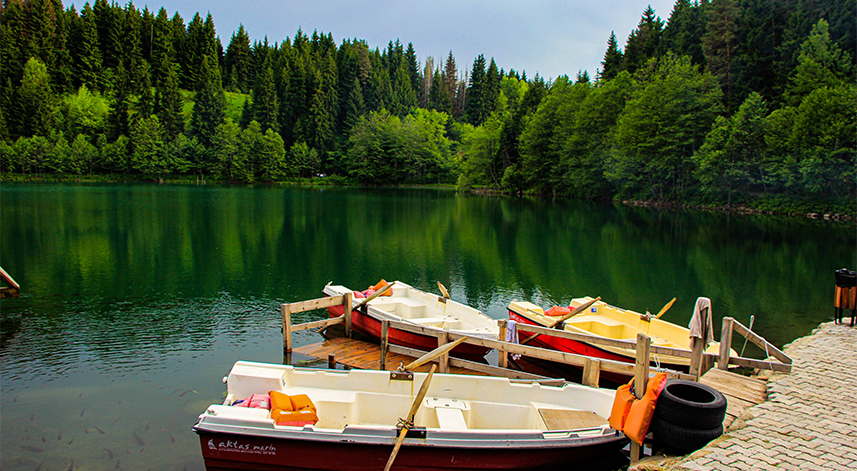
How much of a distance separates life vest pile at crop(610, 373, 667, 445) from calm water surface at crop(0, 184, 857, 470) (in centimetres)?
660

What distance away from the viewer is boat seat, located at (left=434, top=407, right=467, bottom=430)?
24.2 feet

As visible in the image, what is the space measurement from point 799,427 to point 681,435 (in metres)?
1.99

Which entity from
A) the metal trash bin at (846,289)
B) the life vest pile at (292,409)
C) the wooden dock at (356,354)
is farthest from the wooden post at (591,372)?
the metal trash bin at (846,289)

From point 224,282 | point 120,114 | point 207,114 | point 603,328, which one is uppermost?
Result: point 207,114

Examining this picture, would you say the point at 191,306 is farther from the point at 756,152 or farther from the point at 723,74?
the point at 723,74

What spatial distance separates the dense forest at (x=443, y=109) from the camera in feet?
178

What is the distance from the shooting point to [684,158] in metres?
61.9

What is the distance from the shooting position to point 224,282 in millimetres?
20828

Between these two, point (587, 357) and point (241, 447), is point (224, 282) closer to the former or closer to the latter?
point (241, 447)

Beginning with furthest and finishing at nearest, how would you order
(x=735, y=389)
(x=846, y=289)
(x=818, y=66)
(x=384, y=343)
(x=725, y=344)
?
1. (x=818, y=66)
2. (x=846, y=289)
3. (x=384, y=343)
4. (x=725, y=344)
5. (x=735, y=389)

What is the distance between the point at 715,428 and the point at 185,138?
12154 centimetres

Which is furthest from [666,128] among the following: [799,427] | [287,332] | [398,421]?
[398,421]

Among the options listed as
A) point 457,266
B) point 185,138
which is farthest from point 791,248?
point 185,138

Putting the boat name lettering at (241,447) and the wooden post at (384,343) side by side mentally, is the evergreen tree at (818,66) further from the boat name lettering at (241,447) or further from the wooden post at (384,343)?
the boat name lettering at (241,447)
